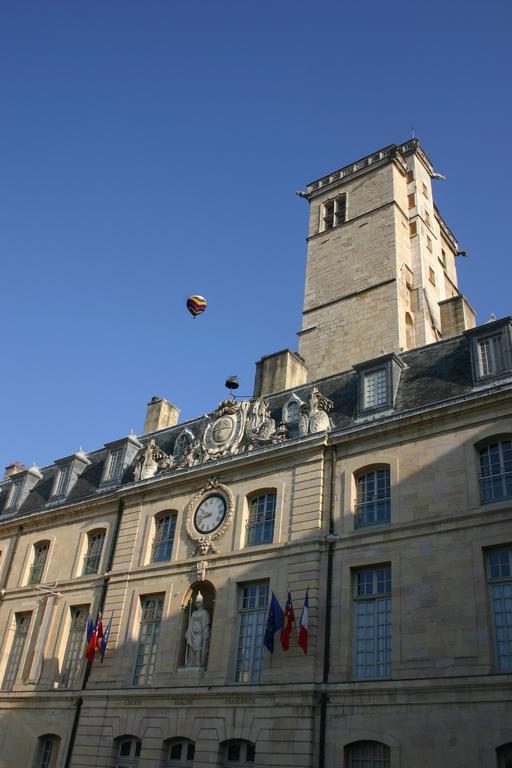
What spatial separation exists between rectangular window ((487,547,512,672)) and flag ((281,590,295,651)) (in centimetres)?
419

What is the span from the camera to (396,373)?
729 inches

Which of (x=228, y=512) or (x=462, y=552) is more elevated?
(x=228, y=512)

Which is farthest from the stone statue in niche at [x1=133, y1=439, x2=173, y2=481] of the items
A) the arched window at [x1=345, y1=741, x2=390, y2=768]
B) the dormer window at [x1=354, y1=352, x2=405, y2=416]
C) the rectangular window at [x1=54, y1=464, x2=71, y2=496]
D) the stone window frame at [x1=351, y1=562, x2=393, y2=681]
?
the arched window at [x1=345, y1=741, x2=390, y2=768]

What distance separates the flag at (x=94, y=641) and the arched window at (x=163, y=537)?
217cm

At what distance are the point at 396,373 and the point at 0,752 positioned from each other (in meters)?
14.9

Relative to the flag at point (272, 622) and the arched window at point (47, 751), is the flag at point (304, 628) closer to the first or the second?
the flag at point (272, 622)

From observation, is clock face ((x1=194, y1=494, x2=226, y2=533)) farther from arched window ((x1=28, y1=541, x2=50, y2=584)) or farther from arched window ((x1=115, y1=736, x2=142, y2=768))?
arched window ((x1=28, y1=541, x2=50, y2=584))

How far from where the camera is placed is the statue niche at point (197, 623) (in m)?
17.6

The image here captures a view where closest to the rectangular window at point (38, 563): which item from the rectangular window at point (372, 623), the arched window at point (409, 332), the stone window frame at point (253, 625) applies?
the stone window frame at point (253, 625)

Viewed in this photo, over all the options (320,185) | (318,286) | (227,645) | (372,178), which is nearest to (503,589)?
(227,645)

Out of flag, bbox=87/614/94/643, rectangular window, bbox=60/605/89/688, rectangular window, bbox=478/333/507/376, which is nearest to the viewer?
rectangular window, bbox=478/333/507/376

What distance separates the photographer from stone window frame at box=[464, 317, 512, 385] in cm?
1633

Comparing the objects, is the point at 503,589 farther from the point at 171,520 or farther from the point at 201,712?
the point at 171,520

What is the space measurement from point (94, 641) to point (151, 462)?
526 cm
